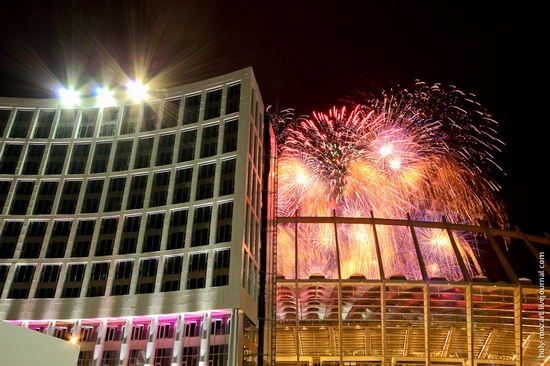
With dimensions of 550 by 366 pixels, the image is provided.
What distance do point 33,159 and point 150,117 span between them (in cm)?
1822

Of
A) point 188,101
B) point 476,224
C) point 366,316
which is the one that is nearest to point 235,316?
point 366,316

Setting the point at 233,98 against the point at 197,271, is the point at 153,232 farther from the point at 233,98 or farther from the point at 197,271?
the point at 233,98

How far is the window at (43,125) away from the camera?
239 feet

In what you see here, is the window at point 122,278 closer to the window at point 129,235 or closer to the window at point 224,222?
the window at point 129,235

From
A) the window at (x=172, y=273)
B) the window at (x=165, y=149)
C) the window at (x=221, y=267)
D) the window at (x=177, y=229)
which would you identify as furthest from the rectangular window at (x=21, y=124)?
the window at (x=221, y=267)

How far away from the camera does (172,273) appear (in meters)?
57.2

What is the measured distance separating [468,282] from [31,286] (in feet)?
172

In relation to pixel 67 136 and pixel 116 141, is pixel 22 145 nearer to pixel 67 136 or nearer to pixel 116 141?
pixel 67 136

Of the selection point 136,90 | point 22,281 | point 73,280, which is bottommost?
point 73,280

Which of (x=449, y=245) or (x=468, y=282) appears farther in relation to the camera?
(x=449, y=245)

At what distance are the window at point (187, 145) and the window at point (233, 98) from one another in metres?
5.69

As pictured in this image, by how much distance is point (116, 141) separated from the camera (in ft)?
228

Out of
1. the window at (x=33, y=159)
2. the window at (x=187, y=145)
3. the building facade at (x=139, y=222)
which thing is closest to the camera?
the building facade at (x=139, y=222)

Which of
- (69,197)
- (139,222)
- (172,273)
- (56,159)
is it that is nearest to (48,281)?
(69,197)
